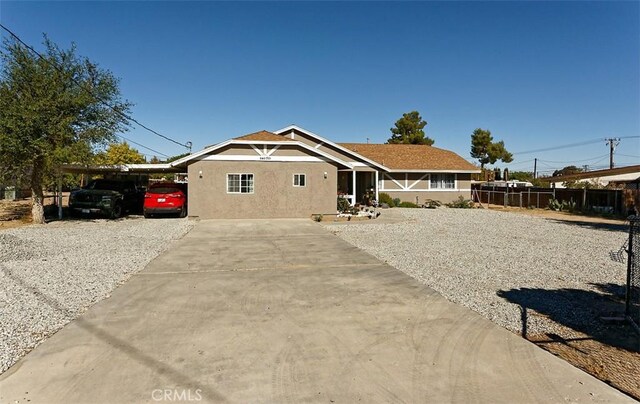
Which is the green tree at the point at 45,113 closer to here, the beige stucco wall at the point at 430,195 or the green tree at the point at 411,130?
the beige stucco wall at the point at 430,195

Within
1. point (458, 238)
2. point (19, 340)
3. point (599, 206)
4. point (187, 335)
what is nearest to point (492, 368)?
point (187, 335)

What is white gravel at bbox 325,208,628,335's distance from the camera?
20.1 feet

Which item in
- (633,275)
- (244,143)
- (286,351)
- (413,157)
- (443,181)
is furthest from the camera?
(413,157)

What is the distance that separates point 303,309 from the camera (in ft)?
19.3

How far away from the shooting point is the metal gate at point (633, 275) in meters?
5.44

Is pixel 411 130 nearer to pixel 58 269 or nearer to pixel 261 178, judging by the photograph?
pixel 261 178

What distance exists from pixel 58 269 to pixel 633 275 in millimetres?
10220

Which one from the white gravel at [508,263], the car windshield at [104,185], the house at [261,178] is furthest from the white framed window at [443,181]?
the car windshield at [104,185]

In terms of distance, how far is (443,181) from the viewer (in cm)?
2952

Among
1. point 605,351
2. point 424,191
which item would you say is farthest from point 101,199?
point 424,191

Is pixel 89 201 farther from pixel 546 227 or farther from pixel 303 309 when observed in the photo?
pixel 546 227

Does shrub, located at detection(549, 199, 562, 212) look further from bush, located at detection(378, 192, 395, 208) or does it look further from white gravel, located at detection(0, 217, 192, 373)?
white gravel, located at detection(0, 217, 192, 373)

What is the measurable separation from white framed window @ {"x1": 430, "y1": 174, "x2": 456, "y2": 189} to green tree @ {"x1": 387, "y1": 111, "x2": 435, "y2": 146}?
20799 mm

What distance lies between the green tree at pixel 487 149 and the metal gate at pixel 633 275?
165 ft
